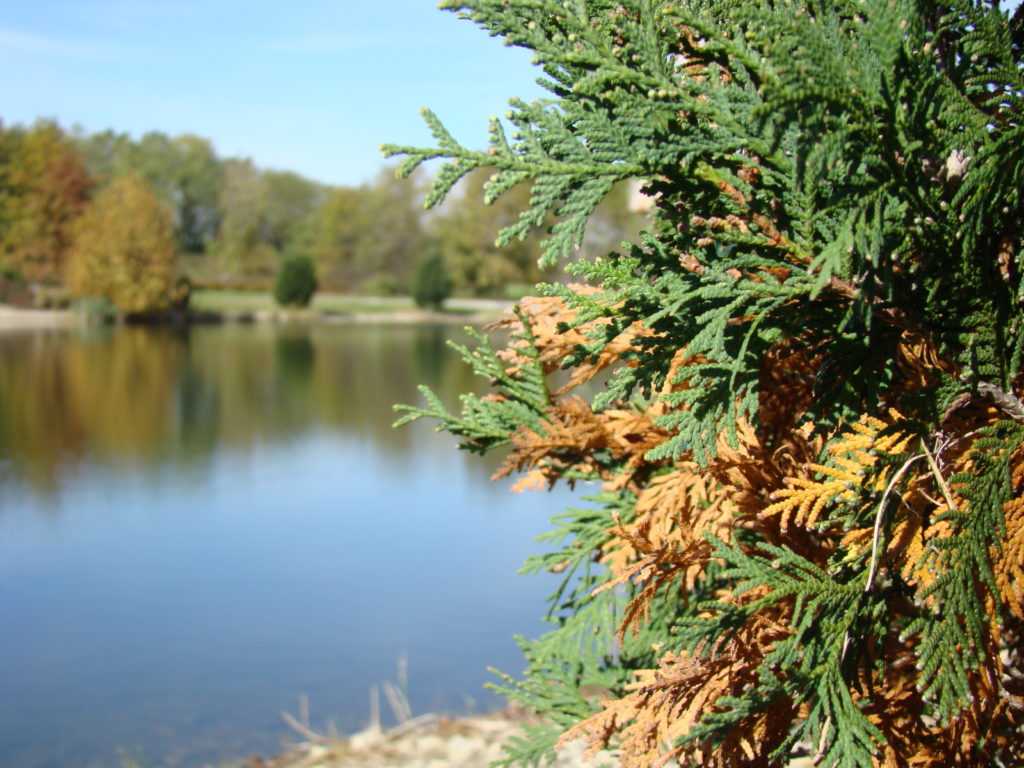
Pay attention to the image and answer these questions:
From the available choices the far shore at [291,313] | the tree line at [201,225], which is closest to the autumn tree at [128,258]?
the tree line at [201,225]

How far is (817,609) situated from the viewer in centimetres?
145

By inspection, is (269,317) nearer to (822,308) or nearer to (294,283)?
(294,283)

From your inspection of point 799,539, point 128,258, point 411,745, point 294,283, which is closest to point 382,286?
point 294,283

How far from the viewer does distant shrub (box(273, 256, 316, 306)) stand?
4122 cm

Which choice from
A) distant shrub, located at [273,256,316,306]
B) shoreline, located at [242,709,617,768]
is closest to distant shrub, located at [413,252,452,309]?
distant shrub, located at [273,256,316,306]

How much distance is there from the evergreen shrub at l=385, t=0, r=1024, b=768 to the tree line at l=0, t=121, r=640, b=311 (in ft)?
91.8

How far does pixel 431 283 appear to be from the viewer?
137 feet

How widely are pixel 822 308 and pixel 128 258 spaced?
37.9 m

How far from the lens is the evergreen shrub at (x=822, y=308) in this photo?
4.05ft

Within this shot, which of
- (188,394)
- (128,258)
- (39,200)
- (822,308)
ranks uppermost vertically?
(39,200)

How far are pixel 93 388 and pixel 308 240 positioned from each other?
1360 inches

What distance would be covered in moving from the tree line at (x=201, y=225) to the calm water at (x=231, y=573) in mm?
17422

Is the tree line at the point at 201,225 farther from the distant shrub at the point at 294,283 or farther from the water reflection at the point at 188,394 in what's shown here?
the water reflection at the point at 188,394

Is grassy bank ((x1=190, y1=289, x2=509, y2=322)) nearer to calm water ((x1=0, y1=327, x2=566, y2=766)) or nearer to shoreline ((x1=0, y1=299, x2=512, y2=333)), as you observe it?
shoreline ((x1=0, y1=299, x2=512, y2=333))
